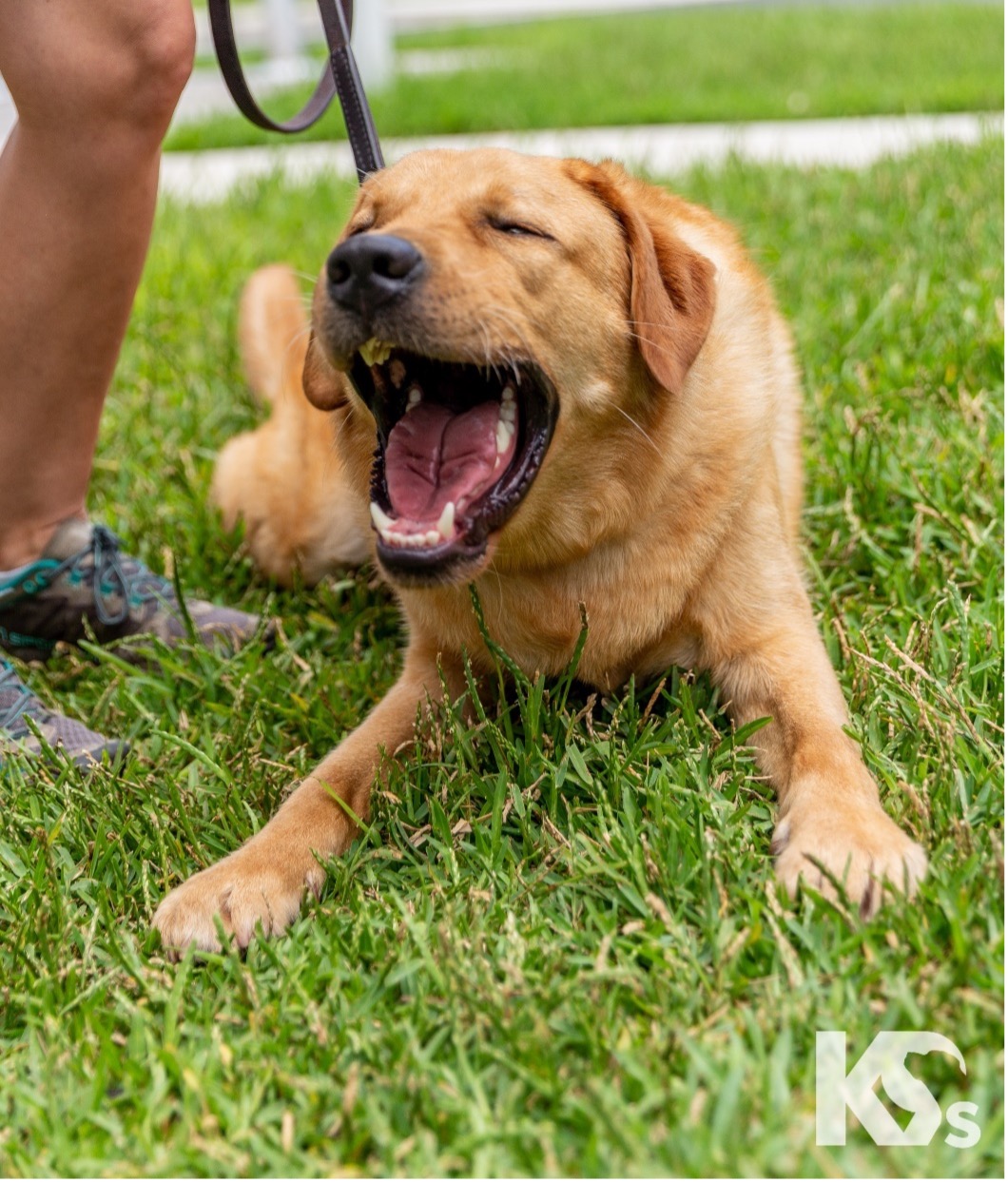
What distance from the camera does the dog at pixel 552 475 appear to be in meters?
2.25

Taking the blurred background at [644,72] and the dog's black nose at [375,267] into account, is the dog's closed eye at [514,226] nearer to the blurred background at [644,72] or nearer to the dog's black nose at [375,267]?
the dog's black nose at [375,267]

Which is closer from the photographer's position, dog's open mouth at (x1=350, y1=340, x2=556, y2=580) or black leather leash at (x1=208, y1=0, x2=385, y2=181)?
dog's open mouth at (x1=350, y1=340, x2=556, y2=580)

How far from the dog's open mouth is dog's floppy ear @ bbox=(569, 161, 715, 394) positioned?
0.22m

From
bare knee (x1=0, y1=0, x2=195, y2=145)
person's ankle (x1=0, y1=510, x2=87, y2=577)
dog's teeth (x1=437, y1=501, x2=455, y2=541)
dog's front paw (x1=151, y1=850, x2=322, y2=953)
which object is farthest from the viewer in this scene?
person's ankle (x1=0, y1=510, x2=87, y2=577)

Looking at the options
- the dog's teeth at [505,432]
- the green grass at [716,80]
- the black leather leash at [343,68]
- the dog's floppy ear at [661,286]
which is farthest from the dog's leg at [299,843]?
the green grass at [716,80]

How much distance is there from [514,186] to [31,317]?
1.19 metres

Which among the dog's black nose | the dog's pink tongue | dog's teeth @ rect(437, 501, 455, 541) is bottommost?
dog's teeth @ rect(437, 501, 455, 541)

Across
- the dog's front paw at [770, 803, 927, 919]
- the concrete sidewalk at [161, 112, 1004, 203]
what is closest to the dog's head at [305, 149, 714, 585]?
the dog's front paw at [770, 803, 927, 919]

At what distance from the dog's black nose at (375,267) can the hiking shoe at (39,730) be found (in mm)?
1126

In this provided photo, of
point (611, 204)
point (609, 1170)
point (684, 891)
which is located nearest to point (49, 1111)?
point (609, 1170)

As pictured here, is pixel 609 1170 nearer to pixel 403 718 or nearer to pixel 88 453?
pixel 403 718

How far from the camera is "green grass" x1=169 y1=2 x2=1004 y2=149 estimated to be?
789 centimetres

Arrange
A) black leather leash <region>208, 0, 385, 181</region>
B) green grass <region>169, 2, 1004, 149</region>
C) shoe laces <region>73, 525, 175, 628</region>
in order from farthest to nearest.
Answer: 1. green grass <region>169, 2, 1004, 149</region>
2. shoe laces <region>73, 525, 175, 628</region>
3. black leather leash <region>208, 0, 385, 181</region>

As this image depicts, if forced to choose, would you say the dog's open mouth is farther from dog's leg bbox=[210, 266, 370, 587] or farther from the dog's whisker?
dog's leg bbox=[210, 266, 370, 587]
